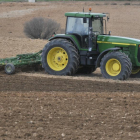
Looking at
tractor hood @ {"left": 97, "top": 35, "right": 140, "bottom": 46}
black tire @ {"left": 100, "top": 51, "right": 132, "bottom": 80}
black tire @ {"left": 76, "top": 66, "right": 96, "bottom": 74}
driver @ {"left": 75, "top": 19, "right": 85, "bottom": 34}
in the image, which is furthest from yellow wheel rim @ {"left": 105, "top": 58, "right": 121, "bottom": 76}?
black tire @ {"left": 76, "top": 66, "right": 96, "bottom": 74}

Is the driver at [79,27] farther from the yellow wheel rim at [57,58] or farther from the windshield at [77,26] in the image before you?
the yellow wheel rim at [57,58]

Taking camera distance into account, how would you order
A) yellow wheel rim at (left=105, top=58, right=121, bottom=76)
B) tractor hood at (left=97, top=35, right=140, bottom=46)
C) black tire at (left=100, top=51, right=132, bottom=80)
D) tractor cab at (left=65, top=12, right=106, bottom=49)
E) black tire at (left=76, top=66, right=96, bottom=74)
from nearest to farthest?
1. black tire at (left=100, top=51, right=132, bottom=80)
2. yellow wheel rim at (left=105, top=58, right=121, bottom=76)
3. tractor hood at (left=97, top=35, right=140, bottom=46)
4. tractor cab at (left=65, top=12, right=106, bottom=49)
5. black tire at (left=76, top=66, right=96, bottom=74)

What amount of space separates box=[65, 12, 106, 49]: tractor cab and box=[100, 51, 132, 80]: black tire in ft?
2.82

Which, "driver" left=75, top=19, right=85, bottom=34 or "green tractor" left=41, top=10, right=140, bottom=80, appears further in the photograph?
"driver" left=75, top=19, right=85, bottom=34

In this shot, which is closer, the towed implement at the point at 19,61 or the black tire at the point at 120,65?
the black tire at the point at 120,65

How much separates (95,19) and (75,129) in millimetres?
6834

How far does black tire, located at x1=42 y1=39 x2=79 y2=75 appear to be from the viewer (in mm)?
14438

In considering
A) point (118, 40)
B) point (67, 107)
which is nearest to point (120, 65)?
point (118, 40)

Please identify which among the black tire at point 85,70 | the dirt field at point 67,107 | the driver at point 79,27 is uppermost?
the driver at point 79,27

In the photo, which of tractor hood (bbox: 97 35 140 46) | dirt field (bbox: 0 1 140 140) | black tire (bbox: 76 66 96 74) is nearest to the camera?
dirt field (bbox: 0 1 140 140)

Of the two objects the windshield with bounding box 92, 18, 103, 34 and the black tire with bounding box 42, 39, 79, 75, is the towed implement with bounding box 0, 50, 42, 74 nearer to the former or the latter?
the black tire with bounding box 42, 39, 79, 75

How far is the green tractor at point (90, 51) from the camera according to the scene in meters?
14.0

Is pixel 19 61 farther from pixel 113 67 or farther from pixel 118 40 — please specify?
pixel 118 40

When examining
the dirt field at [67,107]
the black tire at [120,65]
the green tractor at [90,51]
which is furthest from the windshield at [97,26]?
the dirt field at [67,107]
